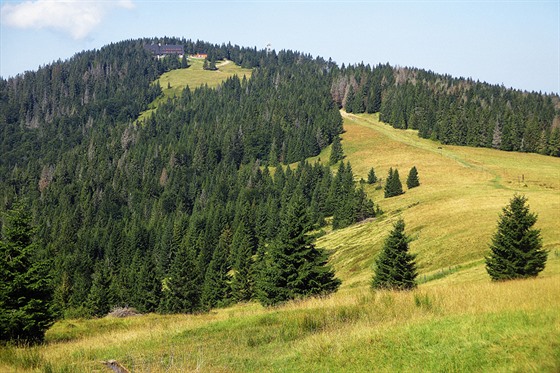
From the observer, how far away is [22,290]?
60.4 feet

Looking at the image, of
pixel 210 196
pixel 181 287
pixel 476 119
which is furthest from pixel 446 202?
pixel 476 119

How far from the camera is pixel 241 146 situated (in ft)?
602

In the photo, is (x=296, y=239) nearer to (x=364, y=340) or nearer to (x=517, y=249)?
(x=517, y=249)

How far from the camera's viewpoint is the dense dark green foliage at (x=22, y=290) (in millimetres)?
17578

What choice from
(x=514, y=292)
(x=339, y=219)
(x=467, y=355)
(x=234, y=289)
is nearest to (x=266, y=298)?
(x=514, y=292)

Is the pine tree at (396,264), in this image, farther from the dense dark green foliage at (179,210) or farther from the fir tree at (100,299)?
the fir tree at (100,299)

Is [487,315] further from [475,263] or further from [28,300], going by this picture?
[475,263]

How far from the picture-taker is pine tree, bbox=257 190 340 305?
2586cm

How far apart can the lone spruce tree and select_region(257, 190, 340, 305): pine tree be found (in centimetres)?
968

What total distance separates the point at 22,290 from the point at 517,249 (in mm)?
25583

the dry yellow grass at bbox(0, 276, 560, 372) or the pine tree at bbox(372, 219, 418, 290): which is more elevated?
the dry yellow grass at bbox(0, 276, 560, 372)

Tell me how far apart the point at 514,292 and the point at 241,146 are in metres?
174

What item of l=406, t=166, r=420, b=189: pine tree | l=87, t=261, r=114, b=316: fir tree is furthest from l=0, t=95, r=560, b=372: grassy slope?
l=406, t=166, r=420, b=189: pine tree

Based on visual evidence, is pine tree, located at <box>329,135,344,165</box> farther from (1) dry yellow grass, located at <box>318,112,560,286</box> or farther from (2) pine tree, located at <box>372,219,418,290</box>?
(2) pine tree, located at <box>372,219,418,290</box>
